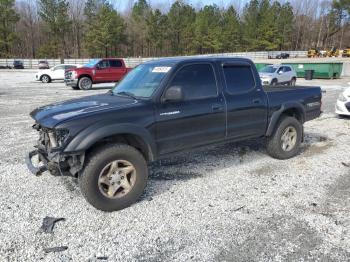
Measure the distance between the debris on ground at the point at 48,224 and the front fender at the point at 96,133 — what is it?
83 cm

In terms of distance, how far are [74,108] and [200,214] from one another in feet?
6.63

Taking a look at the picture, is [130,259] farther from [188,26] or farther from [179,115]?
[188,26]

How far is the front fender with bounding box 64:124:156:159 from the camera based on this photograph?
12.2ft

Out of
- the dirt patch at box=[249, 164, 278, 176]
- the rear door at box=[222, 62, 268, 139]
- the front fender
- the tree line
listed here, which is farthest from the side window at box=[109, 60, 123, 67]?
the tree line

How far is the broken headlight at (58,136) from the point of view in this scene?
147 inches

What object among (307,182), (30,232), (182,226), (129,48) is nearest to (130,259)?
(182,226)

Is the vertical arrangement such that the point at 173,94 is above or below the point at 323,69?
above

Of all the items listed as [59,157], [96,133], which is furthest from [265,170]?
[59,157]

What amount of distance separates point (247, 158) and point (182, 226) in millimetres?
2664

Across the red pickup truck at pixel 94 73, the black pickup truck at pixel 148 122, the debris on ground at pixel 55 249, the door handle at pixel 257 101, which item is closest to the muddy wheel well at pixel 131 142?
the black pickup truck at pixel 148 122

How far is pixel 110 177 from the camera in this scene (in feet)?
13.2

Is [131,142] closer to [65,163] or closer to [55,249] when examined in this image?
[65,163]

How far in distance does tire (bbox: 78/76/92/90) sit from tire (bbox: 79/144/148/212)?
50.7 feet

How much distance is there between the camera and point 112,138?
4188mm
